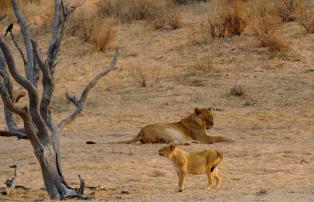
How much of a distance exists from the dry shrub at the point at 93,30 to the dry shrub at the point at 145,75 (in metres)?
1.66

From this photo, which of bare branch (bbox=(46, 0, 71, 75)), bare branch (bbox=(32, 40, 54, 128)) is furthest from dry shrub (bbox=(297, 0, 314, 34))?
bare branch (bbox=(32, 40, 54, 128))

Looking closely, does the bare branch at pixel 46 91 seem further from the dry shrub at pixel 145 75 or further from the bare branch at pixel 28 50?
the dry shrub at pixel 145 75

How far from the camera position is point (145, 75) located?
18891 mm

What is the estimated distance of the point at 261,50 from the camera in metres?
20.0

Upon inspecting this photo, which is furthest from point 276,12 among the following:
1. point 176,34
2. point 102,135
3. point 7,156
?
point 7,156

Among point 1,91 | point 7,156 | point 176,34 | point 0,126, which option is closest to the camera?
point 1,91

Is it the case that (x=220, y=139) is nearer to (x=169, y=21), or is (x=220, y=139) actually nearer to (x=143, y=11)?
(x=169, y=21)

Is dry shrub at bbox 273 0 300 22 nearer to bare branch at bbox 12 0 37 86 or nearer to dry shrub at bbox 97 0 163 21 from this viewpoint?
dry shrub at bbox 97 0 163 21

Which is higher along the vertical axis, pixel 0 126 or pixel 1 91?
pixel 1 91

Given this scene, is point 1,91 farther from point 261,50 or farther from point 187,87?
point 261,50

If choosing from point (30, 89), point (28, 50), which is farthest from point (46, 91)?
point (28, 50)

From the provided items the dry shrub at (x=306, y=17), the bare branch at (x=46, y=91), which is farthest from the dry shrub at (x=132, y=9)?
the bare branch at (x=46, y=91)

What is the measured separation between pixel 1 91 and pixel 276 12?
48.3 ft

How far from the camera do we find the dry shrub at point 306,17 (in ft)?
68.3
